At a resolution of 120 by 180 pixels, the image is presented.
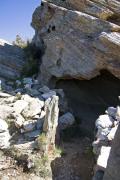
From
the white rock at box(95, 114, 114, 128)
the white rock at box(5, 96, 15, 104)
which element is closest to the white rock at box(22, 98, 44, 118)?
the white rock at box(5, 96, 15, 104)

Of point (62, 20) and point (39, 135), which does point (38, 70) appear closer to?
point (62, 20)

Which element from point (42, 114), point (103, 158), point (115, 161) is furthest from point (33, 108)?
point (115, 161)

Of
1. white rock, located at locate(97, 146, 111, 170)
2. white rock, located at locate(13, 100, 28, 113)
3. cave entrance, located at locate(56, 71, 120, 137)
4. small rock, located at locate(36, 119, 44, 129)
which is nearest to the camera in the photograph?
white rock, located at locate(97, 146, 111, 170)

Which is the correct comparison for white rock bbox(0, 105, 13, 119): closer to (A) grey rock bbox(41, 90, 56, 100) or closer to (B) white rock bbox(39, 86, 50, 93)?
(A) grey rock bbox(41, 90, 56, 100)

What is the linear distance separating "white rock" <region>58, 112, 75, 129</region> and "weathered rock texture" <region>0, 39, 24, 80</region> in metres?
4.20

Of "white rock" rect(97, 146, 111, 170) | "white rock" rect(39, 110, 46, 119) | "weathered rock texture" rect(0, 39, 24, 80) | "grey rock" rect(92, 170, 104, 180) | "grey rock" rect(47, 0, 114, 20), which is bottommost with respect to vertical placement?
"grey rock" rect(92, 170, 104, 180)

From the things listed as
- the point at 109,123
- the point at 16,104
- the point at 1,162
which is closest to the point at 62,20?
the point at 16,104

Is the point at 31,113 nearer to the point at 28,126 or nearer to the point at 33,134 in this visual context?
the point at 28,126

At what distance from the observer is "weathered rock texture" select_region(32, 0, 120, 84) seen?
617 inches

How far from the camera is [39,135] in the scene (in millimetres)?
13820

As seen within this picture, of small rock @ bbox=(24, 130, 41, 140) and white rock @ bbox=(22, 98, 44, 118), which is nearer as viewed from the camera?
small rock @ bbox=(24, 130, 41, 140)

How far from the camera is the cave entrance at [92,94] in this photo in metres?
17.6

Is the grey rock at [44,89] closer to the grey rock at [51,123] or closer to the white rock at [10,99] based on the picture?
the white rock at [10,99]

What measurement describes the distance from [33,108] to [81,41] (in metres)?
3.82
